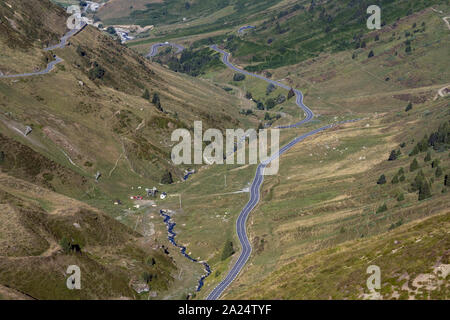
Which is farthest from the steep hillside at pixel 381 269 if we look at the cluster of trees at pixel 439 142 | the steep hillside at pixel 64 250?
the cluster of trees at pixel 439 142

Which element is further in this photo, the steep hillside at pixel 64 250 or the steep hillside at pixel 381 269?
the steep hillside at pixel 64 250

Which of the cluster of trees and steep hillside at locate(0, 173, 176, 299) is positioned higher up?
the cluster of trees

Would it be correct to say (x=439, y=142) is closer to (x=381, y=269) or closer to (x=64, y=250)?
(x=381, y=269)

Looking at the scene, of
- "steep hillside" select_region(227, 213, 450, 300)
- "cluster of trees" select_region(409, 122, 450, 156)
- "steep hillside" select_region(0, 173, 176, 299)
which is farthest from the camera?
"cluster of trees" select_region(409, 122, 450, 156)

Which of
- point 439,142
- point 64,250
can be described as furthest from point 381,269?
point 439,142

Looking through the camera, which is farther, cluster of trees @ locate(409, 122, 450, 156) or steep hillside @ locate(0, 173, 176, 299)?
cluster of trees @ locate(409, 122, 450, 156)

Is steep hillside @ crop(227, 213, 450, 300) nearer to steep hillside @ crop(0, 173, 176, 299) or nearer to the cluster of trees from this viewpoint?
steep hillside @ crop(0, 173, 176, 299)

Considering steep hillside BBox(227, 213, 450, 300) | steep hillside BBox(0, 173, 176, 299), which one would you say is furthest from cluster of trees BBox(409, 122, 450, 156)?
steep hillside BBox(0, 173, 176, 299)

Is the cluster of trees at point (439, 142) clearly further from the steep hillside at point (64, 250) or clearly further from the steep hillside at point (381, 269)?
the steep hillside at point (64, 250)

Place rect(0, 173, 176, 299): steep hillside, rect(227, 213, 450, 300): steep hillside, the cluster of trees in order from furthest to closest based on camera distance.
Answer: the cluster of trees < rect(0, 173, 176, 299): steep hillside < rect(227, 213, 450, 300): steep hillside
